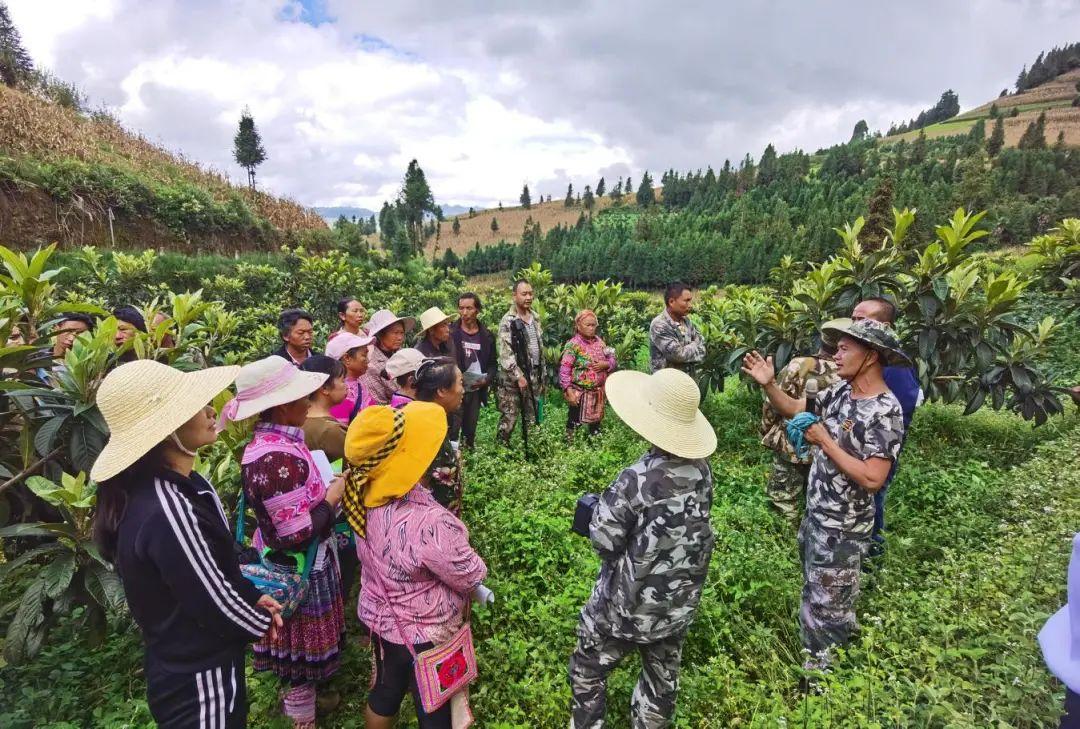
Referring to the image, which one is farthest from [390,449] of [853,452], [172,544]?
[853,452]

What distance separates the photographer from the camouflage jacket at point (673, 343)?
5.07 metres

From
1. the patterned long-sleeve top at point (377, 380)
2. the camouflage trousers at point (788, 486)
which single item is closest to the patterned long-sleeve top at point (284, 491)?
the patterned long-sleeve top at point (377, 380)

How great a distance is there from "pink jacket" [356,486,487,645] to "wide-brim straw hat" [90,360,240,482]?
2.61ft

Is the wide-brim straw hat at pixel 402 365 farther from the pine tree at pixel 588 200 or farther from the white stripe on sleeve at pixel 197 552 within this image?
the pine tree at pixel 588 200

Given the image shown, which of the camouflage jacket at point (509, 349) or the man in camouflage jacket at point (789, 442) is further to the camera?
the camouflage jacket at point (509, 349)

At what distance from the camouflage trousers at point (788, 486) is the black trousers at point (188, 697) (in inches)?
167

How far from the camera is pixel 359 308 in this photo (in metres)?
4.84

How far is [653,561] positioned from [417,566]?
3.21 feet

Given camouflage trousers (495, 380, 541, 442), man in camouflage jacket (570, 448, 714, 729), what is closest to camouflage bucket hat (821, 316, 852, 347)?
man in camouflage jacket (570, 448, 714, 729)

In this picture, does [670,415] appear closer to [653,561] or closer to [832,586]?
[653,561]

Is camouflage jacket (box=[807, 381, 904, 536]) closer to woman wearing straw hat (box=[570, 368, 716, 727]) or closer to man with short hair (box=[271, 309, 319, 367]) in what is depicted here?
woman wearing straw hat (box=[570, 368, 716, 727])

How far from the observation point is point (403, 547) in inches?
77.6

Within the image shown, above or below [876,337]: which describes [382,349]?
below

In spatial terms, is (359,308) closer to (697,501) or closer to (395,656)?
(395,656)
